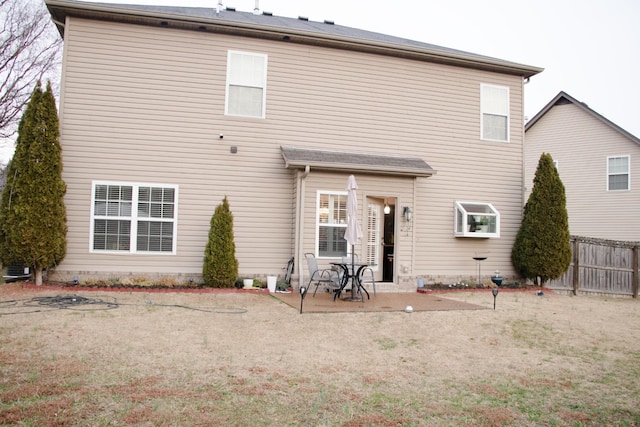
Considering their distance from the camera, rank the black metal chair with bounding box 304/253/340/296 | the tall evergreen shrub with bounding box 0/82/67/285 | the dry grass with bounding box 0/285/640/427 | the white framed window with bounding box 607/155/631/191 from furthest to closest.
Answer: the white framed window with bounding box 607/155/631/191, the black metal chair with bounding box 304/253/340/296, the tall evergreen shrub with bounding box 0/82/67/285, the dry grass with bounding box 0/285/640/427

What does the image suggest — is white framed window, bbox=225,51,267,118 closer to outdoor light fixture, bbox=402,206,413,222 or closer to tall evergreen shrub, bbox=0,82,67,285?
tall evergreen shrub, bbox=0,82,67,285

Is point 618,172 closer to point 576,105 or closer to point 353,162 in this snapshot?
point 576,105

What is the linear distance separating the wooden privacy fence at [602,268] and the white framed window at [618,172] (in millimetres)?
5127

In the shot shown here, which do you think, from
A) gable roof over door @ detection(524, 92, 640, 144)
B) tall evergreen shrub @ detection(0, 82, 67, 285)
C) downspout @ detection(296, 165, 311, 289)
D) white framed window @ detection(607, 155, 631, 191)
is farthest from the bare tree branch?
white framed window @ detection(607, 155, 631, 191)

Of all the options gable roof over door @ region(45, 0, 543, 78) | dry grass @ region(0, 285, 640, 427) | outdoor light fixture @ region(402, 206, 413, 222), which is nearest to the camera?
dry grass @ region(0, 285, 640, 427)

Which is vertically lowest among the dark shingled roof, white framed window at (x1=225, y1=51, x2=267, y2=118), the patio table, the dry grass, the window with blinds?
the dry grass

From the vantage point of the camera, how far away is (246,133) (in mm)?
10617

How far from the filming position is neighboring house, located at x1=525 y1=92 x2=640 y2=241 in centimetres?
1669

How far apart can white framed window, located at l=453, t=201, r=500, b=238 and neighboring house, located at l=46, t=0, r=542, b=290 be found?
1.5 inches

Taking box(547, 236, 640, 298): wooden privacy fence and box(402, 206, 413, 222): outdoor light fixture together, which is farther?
box(547, 236, 640, 298): wooden privacy fence

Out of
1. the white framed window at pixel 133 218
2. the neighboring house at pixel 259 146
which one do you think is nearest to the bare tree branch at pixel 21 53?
the neighboring house at pixel 259 146

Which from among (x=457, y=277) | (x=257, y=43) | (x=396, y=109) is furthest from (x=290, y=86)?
(x=457, y=277)

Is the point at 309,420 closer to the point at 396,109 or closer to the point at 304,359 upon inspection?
the point at 304,359

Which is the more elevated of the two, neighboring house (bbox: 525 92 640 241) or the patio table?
neighboring house (bbox: 525 92 640 241)
